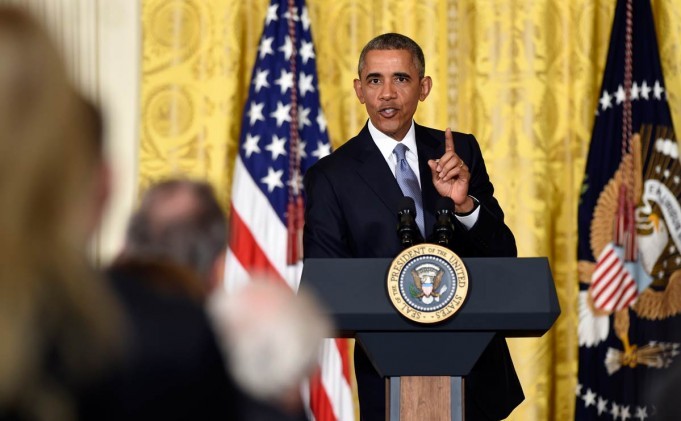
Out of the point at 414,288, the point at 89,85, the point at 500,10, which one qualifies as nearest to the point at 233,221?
the point at 89,85

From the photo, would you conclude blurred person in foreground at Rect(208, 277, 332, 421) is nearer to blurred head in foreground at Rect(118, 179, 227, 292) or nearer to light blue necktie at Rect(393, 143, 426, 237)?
blurred head in foreground at Rect(118, 179, 227, 292)

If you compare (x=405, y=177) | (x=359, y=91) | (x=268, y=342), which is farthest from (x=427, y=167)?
(x=268, y=342)

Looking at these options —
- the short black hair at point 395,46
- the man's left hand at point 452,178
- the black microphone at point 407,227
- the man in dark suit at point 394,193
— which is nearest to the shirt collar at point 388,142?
the man in dark suit at point 394,193

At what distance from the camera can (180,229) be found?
1287 mm

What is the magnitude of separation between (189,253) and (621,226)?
4845 millimetres

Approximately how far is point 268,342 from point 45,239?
0.79ft

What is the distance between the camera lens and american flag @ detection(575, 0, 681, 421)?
5977 millimetres

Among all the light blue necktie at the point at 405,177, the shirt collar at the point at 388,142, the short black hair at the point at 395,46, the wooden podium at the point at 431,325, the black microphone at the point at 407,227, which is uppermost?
the short black hair at the point at 395,46

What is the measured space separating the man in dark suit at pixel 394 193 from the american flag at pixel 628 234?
6.81 ft

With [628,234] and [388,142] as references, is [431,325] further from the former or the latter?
[628,234]

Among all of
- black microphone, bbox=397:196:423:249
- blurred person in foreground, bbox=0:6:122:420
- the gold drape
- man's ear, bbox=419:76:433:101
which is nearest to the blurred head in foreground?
blurred person in foreground, bbox=0:6:122:420

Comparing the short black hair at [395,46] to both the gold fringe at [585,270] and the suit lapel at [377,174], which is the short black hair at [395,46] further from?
the gold fringe at [585,270]

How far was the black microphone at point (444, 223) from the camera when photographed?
132 inches

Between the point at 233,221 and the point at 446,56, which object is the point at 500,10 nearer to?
the point at 446,56
